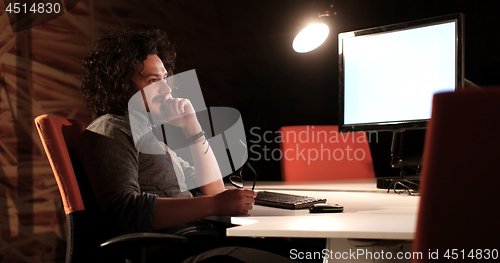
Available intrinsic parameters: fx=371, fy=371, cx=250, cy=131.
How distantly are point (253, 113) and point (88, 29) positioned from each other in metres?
1.27

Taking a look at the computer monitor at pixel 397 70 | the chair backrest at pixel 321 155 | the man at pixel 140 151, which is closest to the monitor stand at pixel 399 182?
the computer monitor at pixel 397 70

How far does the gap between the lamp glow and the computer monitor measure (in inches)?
10.1

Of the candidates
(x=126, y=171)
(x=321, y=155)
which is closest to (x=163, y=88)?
(x=126, y=171)

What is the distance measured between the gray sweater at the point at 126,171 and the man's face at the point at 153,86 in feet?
0.35

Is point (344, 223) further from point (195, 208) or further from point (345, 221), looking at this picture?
point (195, 208)

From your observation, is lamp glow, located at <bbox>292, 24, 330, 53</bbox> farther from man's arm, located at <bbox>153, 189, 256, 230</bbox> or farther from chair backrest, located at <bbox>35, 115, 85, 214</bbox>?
chair backrest, located at <bbox>35, 115, 85, 214</bbox>

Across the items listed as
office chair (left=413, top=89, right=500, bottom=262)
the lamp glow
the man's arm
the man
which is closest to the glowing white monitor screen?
the lamp glow

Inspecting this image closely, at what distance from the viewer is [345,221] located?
2.79 ft

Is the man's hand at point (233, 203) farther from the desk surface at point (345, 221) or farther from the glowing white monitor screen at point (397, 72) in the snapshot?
the glowing white monitor screen at point (397, 72)

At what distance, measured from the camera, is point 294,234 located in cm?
74

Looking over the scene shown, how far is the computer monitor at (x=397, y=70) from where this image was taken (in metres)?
1.36

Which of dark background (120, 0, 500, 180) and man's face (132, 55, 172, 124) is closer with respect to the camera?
man's face (132, 55, 172, 124)

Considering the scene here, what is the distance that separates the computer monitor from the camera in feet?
4.46

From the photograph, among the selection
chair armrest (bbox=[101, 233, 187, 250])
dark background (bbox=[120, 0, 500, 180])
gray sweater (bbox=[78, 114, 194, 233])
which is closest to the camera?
chair armrest (bbox=[101, 233, 187, 250])
